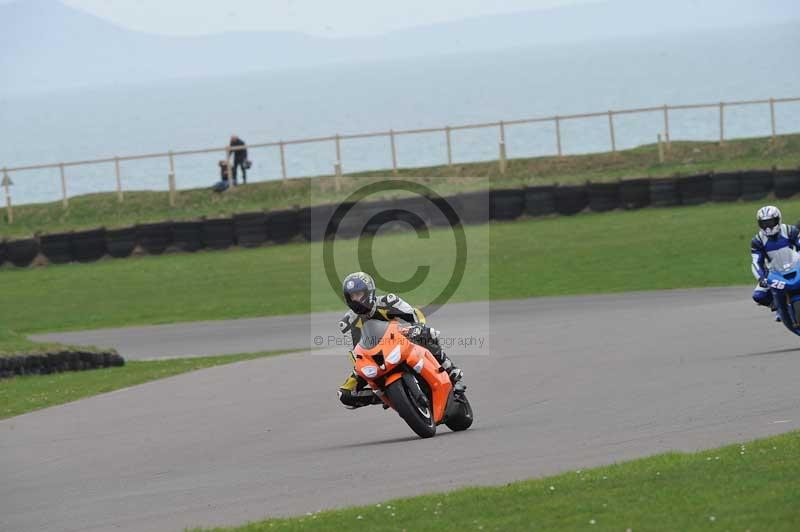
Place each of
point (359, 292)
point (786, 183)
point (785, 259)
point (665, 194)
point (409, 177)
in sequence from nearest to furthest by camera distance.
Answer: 1. point (359, 292)
2. point (785, 259)
3. point (786, 183)
4. point (665, 194)
5. point (409, 177)

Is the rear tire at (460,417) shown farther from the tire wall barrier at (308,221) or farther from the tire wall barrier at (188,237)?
the tire wall barrier at (188,237)

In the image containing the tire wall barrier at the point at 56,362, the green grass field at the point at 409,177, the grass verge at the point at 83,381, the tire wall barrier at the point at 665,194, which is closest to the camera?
the grass verge at the point at 83,381

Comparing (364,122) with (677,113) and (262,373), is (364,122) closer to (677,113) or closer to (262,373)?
(677,113)

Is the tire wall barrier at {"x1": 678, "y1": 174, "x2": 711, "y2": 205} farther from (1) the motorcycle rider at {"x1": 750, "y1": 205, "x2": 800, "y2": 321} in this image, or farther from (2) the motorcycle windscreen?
(2) the motorcycle windscreen

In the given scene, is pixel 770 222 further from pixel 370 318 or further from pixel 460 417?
pixel 370 318

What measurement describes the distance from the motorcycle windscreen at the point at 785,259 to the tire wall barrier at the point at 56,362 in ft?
35.0

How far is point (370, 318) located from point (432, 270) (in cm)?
1970

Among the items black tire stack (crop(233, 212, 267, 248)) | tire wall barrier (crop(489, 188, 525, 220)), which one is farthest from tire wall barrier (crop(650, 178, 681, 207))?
black tire stack (crop(233, 212, 267, 248))

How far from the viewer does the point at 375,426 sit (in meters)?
13.6

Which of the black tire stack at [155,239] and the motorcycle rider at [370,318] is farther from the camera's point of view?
the black tire stack at [155,239]

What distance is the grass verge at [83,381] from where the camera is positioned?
1748cm

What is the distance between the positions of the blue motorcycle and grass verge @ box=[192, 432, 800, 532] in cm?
666

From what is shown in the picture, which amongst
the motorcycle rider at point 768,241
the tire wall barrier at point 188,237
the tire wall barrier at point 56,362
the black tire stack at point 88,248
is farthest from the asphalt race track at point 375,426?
the black tire stack at point 88,248
